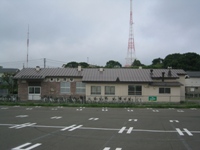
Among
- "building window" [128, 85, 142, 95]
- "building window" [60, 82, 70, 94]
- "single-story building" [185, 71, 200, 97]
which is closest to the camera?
"building window" [128, 85, 142, 95]

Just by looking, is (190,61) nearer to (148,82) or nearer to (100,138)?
(148,82)

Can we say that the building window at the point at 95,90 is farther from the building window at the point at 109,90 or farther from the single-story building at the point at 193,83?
the single-story building at the point at 193,83

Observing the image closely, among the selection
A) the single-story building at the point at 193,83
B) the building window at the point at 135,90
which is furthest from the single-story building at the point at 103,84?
the single-story building at the point at 193,83

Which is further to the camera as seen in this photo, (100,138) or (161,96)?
(161,96)

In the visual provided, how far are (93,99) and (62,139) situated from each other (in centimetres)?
2480

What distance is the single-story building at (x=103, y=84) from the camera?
3438cm

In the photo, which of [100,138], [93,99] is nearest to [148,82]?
[93,99]

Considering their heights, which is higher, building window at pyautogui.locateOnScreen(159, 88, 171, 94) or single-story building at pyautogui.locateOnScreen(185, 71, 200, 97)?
single-story building at pyautogui.locateOnScreen(185, 71, 200, 97)

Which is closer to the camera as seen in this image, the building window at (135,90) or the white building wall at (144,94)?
the white building wall at (144,94)

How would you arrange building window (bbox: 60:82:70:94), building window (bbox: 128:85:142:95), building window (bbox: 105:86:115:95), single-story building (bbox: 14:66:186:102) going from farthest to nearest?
building window (bbox: 60:82:70:94)
building window (bbox: 105:86:115:95)
building window (bbox: 128:85:142:95)
single-story building (bbox: 14:66:186:102)

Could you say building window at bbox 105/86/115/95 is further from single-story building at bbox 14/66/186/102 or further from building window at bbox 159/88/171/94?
building window at bbox 159/88/171/94

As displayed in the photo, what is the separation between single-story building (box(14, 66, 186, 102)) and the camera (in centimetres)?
3438

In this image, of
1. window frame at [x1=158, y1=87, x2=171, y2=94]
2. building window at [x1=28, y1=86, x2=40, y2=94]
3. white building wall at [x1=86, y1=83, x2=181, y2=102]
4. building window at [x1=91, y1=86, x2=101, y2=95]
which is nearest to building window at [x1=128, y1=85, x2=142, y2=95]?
white building wall at [x1=86, y1=83, x2=181, y2=102]

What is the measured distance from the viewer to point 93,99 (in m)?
34.4
